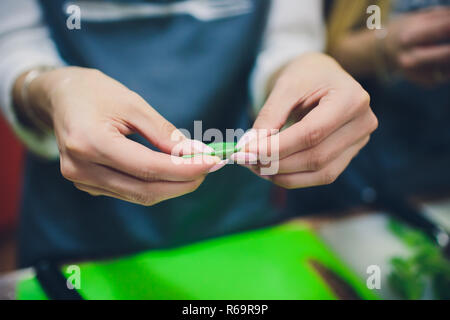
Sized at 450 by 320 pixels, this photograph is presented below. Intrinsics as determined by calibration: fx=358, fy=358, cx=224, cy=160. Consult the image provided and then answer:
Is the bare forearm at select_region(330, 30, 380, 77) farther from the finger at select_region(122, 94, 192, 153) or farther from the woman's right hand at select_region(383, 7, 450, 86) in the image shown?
the finger at select_region(122, 94, 192, 153)

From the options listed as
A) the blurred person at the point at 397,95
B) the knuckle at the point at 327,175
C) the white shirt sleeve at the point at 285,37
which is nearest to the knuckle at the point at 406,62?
the blurred person at the point at 397,95

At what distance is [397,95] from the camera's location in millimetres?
536

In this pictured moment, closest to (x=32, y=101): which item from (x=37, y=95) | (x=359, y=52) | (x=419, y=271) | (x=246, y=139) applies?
(x=37, y=95)

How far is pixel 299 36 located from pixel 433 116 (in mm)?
287

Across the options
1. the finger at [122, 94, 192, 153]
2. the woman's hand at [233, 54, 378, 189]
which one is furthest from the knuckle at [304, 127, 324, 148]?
the finger at [122, 94, 192, 153]

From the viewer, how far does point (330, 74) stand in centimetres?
32

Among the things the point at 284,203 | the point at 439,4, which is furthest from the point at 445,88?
the point at 284,203

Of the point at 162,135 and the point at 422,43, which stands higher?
the point at 422,43

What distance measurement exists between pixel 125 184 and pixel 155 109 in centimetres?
7

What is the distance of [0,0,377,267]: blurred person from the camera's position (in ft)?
0.94

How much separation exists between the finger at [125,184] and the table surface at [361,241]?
0.22 m

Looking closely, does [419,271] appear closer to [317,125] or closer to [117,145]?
[317,125]

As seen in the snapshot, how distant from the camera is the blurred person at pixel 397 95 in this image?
1.37 ft
